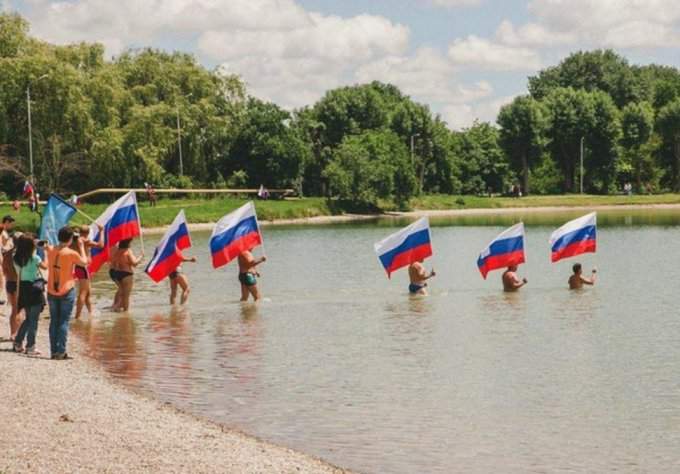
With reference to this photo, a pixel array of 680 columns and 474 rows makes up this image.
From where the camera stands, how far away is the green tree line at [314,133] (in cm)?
7462

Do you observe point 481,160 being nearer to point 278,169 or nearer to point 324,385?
point 278,169

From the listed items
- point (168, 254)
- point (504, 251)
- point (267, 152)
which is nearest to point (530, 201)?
point (267, 152)

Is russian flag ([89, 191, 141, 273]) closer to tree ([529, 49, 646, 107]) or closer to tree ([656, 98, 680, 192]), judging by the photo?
tree ([656, 98, 680, 192])

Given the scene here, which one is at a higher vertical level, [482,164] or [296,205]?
[482,164]

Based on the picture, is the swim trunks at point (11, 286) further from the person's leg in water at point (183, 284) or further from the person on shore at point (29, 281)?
the person's leg in water at point (183, 284)

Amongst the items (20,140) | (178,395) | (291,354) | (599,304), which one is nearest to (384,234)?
(20,140)

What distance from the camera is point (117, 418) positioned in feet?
49.7

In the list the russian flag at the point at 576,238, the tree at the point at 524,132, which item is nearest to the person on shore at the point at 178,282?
the russian flag at the point at 576,238

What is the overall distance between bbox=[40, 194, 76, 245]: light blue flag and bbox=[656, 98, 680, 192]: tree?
10877 cm

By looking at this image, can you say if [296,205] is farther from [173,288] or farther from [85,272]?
[85,272]

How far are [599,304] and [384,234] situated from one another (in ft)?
127

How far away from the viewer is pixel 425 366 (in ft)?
69.8

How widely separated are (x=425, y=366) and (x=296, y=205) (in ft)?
235

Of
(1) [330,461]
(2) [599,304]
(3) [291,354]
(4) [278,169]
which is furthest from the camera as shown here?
(4) [278,169]
